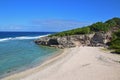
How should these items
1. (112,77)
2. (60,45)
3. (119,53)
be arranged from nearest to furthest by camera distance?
(112,77) < (119,53) < (60,45)

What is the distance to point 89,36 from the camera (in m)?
55.9

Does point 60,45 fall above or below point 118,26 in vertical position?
below

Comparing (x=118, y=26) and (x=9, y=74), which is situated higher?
(x=118, y=26)

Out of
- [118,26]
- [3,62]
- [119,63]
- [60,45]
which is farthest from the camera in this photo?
[118,26]

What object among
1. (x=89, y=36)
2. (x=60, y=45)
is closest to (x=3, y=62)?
→ (x=60, y=45)

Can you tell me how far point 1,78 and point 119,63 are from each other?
13549 mm

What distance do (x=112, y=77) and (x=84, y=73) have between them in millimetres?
2807

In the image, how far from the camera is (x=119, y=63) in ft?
90.3

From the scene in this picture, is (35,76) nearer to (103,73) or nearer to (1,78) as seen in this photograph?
(1,78)

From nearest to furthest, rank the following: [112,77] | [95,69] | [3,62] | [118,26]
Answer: [112,77], [95,69], [3,62], [118,26]

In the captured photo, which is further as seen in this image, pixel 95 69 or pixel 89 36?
pixel 89 36

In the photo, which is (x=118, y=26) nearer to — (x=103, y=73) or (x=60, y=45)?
(x=60, y=45)

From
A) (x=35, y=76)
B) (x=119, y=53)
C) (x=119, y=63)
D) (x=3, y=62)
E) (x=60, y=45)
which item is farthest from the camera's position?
(x=60, y=45)

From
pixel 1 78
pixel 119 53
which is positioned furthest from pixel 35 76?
pixel 119 53
